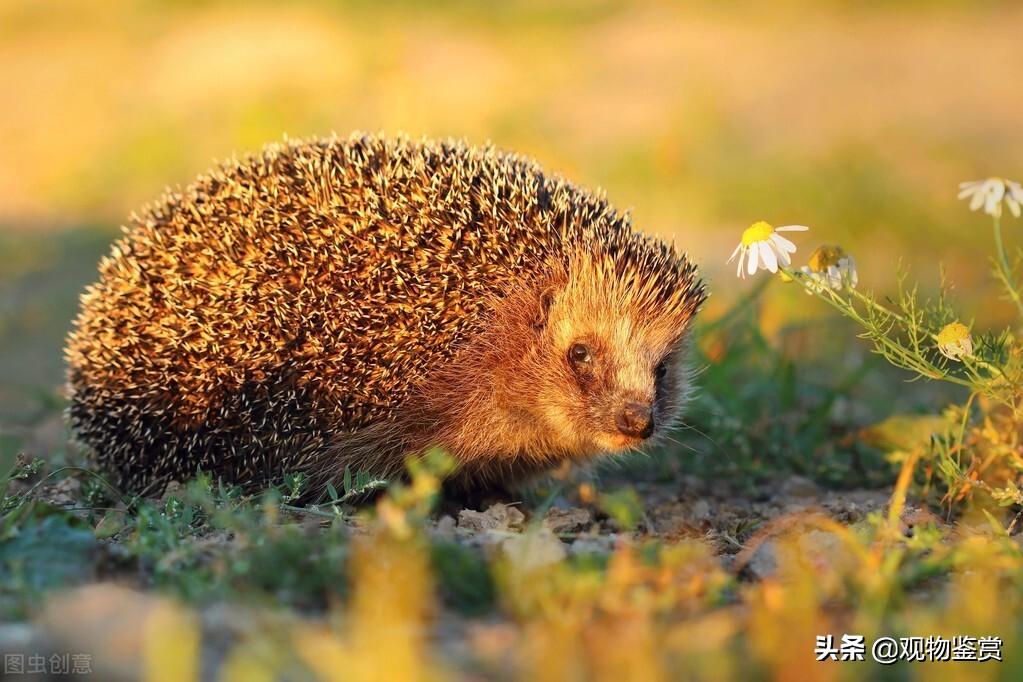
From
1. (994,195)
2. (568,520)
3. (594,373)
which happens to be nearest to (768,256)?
(994,195)

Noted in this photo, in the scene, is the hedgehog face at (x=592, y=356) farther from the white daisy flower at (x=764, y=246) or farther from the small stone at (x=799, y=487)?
the white daisy flower at (x=764, y=246)

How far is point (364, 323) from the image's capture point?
5.38m

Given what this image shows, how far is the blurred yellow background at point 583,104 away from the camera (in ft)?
39.2

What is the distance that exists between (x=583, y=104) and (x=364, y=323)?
12266 mm

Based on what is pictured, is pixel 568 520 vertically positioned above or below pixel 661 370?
below

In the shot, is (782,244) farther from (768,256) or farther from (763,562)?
(763,562)

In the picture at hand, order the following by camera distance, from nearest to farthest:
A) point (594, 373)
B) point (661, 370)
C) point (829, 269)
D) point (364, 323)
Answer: point (829, 269) → point (364, 323) → point (594, 373) → point (661, 370)

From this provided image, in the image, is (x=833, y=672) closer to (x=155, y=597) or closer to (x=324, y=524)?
(x=155, y=597)

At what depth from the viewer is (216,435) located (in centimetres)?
540

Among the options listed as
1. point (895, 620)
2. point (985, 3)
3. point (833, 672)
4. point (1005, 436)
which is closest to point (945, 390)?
point (1005, 436)

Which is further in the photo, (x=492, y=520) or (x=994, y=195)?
(x=492, y=520)

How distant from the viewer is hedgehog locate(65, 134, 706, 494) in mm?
5359

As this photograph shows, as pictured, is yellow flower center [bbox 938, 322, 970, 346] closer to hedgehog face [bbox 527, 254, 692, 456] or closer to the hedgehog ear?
hedgehog face [bbox 527, 254, 692, 456]

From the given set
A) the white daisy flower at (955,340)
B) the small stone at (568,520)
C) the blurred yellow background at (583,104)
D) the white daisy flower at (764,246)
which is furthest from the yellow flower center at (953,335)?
the blurred yellow background at (583,104)
